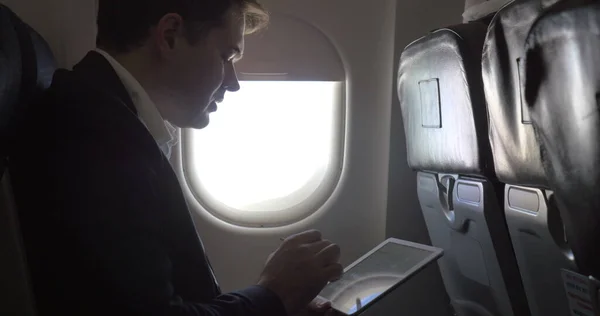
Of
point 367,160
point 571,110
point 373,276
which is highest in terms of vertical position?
point 571,110

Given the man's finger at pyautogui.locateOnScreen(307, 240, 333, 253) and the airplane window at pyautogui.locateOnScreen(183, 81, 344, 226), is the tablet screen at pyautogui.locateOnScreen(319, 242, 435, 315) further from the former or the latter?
the airplane window at pyautogui.locateOnScreen(183, 81, 344, 226)

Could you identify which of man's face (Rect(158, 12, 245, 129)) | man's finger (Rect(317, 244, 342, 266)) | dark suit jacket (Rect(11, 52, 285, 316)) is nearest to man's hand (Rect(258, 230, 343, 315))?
man's finger (Rect(317, 244, 342, 266))

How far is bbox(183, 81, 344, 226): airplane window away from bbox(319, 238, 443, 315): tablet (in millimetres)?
503

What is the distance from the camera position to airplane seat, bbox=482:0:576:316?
3.67 feet

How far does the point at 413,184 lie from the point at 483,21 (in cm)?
73

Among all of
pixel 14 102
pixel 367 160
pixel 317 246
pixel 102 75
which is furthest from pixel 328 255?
pixel 367 160

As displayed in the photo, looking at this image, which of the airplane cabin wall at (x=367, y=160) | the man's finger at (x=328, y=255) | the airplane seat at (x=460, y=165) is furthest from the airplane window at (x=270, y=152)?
the man's finger at (x=328, y=255)

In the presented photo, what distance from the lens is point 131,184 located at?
95cm

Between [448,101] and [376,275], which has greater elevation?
[448,101]

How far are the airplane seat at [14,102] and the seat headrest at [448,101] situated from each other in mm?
919

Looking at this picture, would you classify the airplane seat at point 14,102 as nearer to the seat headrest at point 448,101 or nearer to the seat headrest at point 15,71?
the seat headrest at point 15,71

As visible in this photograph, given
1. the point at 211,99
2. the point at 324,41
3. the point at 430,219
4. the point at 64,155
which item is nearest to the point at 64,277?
the point at 64,155

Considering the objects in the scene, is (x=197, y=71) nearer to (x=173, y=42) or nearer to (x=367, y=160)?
(x=173, y=42)

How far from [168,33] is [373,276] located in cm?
79
